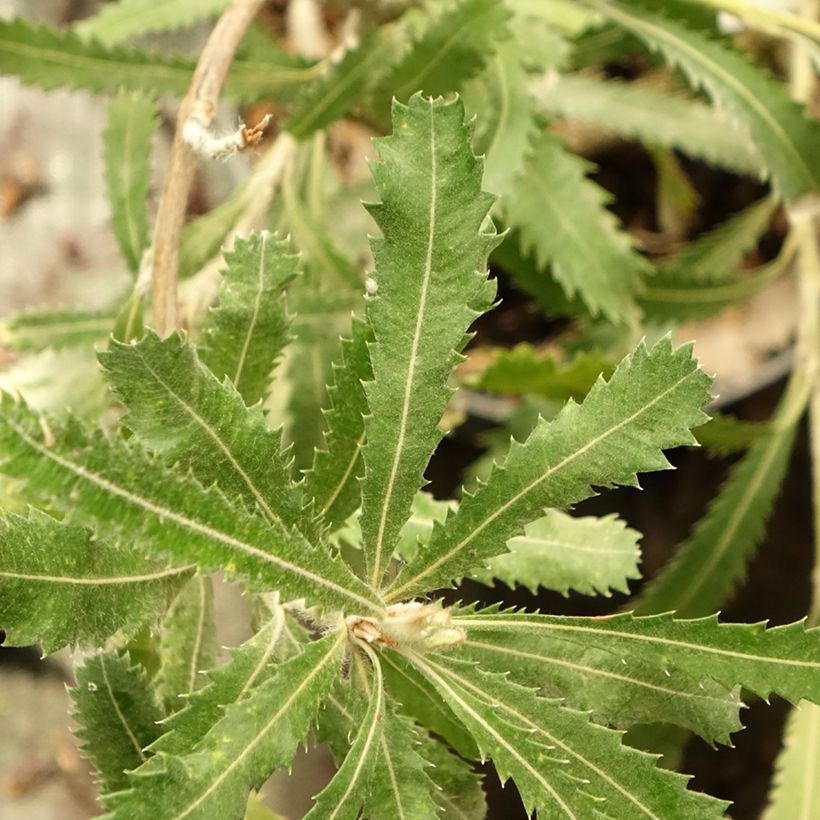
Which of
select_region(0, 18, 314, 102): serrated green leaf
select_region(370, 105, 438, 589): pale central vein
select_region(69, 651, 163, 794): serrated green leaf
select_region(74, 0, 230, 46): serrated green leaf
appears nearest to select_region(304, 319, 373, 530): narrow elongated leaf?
select_region(370, 105, 438, 589): pale central vein

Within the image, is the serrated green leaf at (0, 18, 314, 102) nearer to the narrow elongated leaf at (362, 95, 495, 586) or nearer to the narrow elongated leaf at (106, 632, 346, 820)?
the narrow elongated leaf at (362, 95, 495, 586)

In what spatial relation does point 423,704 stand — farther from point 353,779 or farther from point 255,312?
point 255,312

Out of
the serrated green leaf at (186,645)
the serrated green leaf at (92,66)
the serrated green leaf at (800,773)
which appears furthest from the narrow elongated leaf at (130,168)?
the serrated green leaf at (800,773)

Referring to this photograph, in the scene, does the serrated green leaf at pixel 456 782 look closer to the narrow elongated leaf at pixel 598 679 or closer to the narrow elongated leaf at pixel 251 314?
the narrow elongated leaf at pixel 598 679

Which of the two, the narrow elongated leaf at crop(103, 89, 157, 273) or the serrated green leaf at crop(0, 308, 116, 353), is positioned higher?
the narrow elongated leaf at crop(103, 89, 157, 273)

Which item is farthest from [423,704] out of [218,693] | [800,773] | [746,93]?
[746,93]

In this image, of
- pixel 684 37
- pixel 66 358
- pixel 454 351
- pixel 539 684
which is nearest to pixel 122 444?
pixel 454 351

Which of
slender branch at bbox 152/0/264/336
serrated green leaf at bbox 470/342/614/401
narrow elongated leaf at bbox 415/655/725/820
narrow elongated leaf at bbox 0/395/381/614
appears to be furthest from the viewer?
serrated green leaf at bbox 470/342/614/401
